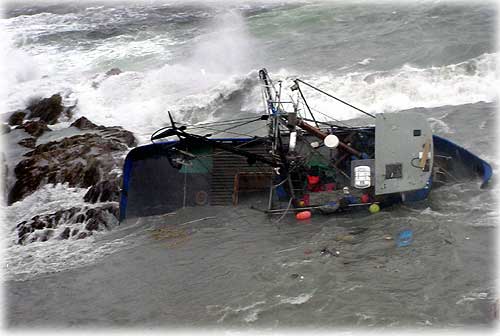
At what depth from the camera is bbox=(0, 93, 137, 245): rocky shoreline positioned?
47.4 ft

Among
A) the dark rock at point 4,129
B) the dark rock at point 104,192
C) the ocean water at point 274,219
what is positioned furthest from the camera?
the dark rock at point 4,129

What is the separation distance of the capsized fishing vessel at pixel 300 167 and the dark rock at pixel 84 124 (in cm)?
749

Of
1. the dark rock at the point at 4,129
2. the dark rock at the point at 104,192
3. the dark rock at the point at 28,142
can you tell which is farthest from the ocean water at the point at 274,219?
the dark rock at the point at 28,142

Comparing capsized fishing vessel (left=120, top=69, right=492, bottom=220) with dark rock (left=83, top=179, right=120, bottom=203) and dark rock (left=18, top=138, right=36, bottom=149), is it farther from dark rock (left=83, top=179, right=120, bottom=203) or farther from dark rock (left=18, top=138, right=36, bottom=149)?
dark rock (left=18, top=138, right=36, bottom=149)

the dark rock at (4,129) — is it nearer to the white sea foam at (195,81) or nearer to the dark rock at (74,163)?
the dark rock at (74,163)

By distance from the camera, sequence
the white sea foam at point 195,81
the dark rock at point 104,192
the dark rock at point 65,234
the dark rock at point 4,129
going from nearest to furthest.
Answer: the dark rock at point 65,234 < the dark rock at point 104,192 < the white sea foam at point 195,81 < the dark rock at point 4,129

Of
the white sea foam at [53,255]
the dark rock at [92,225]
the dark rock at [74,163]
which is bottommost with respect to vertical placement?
the white sea foam at [53,255]

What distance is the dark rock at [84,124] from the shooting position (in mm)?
20859

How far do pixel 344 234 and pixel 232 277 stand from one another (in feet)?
8.82

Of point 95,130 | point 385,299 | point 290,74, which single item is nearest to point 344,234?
point 385,299

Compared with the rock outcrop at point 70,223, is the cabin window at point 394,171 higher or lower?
higher

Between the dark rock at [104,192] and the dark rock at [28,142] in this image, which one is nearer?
the dark rock at [104,192]

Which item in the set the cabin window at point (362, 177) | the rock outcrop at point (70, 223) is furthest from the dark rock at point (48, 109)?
the cabin window at point (362, 177)

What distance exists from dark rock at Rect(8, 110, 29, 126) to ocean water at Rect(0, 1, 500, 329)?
2255mm
